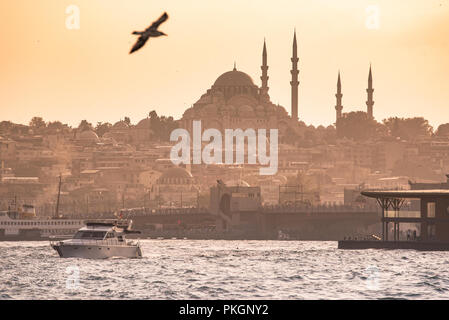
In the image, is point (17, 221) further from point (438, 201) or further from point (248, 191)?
point (438, 201)

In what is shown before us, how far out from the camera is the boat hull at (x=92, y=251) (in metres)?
101

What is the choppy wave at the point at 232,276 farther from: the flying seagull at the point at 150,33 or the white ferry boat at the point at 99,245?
the flying seagull at the point at 150,33

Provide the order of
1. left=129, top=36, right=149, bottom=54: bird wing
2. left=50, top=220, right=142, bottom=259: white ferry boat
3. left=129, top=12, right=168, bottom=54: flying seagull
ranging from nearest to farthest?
left=129, top=36, right=149, bottom=54: bird wing
left=129, top=12, right=168, bottom=54: flying seagull
left=50, top=220, right=142, bottom=259: white ferry boat

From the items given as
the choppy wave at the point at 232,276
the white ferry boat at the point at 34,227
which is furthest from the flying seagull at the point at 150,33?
the white ferry boat at the point at 34,227

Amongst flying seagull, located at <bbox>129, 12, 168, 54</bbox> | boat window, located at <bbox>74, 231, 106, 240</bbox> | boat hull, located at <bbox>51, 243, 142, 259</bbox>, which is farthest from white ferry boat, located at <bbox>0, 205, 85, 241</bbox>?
flying seagull, located at <bbox>129, 12, 168, 54</bbox>

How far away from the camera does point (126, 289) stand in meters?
75.2

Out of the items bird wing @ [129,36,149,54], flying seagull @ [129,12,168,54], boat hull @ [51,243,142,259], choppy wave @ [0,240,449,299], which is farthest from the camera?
boat hull @ [51,243,142,259]

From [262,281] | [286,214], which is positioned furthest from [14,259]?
[286,214]

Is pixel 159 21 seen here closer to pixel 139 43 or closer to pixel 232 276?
pixel 139 43

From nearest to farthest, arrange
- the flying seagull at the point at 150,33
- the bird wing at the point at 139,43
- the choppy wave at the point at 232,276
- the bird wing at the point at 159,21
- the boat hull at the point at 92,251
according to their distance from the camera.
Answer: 1. the bird wing at the point at 139,43
2. the bird wing at the point at 159,21
3. the flying seagull at the point at 150,33
4. the choppy wave at the point at 232,276
5. the boat hull at the point at 92,251

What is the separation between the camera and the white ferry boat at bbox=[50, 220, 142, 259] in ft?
331

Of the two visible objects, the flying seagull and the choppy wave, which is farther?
the choppy wave

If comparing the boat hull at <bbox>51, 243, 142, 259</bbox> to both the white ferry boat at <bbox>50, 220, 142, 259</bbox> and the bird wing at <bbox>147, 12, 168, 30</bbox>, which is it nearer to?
the white ferry boat at <bbox>50, 220, 142, 259</bbox>
